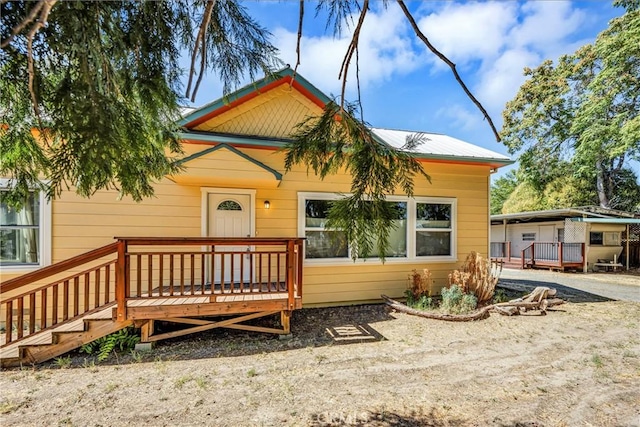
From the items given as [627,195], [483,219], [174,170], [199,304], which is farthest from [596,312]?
[627,195]

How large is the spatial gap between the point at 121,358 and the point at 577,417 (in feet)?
16.7

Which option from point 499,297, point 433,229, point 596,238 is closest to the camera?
point 499,297

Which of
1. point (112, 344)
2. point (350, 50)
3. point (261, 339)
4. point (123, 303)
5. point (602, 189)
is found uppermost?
point (602, 189)

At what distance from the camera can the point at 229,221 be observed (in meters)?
6.01

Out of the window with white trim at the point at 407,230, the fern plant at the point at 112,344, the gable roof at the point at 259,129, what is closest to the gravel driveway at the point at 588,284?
the window with white trim at the point at 407,230

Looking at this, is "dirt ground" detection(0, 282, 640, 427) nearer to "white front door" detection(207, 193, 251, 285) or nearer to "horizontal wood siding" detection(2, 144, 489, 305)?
"white front door" detection(207, 193, 251, 285)

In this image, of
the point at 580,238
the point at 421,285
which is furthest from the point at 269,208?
the point at 580,238

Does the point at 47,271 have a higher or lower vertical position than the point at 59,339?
higher

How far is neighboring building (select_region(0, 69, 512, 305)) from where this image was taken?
523 cm

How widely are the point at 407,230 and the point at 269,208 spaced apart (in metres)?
3.16

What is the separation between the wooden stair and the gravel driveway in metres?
9.37

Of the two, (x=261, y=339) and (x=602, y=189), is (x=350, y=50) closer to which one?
(x=261, y=339)

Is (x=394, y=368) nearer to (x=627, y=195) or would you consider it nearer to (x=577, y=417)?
(x=577, y=417)

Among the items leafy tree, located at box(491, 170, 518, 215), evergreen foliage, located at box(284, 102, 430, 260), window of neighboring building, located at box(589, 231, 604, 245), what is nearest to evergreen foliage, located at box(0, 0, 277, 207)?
evergreen foliage, located at box(284, 102, 430, 260)
